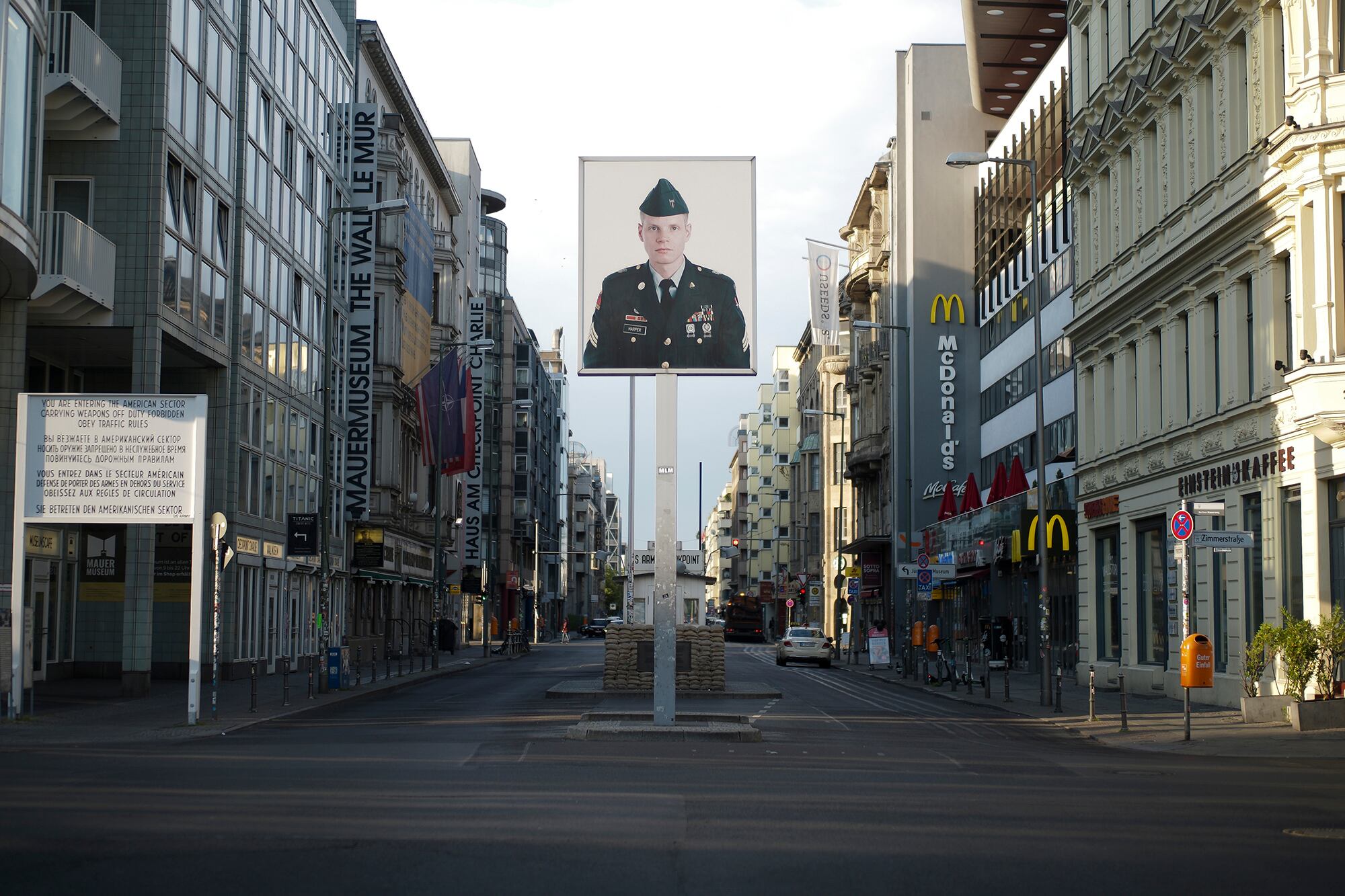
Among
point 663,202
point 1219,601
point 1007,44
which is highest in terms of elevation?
point 1007,44

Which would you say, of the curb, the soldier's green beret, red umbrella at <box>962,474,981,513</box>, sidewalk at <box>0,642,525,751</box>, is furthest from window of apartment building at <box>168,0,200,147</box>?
red umbrella at <box>962,474,981,513</box>

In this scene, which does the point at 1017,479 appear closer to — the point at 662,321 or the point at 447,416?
the point at 447,416

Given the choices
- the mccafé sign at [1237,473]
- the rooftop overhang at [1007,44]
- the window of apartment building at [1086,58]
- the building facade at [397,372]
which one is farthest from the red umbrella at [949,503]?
the mccafé sign at [1237,473]

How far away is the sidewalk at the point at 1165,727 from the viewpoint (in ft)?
66.6

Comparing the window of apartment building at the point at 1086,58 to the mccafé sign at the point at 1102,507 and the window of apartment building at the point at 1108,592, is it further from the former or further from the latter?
the window of apartment building at the point at 1108,592

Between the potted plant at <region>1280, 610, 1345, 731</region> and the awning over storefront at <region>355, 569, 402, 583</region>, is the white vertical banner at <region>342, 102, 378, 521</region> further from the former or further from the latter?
the potted plant at <region>1280, 610, 1345, 731</region>

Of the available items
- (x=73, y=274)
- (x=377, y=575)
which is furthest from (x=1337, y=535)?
(x=377, y=575)

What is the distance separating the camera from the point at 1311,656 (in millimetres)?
22672

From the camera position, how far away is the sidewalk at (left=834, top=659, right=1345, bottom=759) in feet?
66.6

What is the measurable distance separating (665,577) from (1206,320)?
1412 cm

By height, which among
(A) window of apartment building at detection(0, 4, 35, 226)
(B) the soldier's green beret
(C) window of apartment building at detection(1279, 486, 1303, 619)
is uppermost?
(A) window of apartment building at detection(0, 4, 35, 226)

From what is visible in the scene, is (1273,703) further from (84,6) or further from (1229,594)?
(84,6)

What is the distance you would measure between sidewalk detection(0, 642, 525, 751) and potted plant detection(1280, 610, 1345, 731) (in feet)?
53.2

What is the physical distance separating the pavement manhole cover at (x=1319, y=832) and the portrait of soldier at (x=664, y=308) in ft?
41.1
